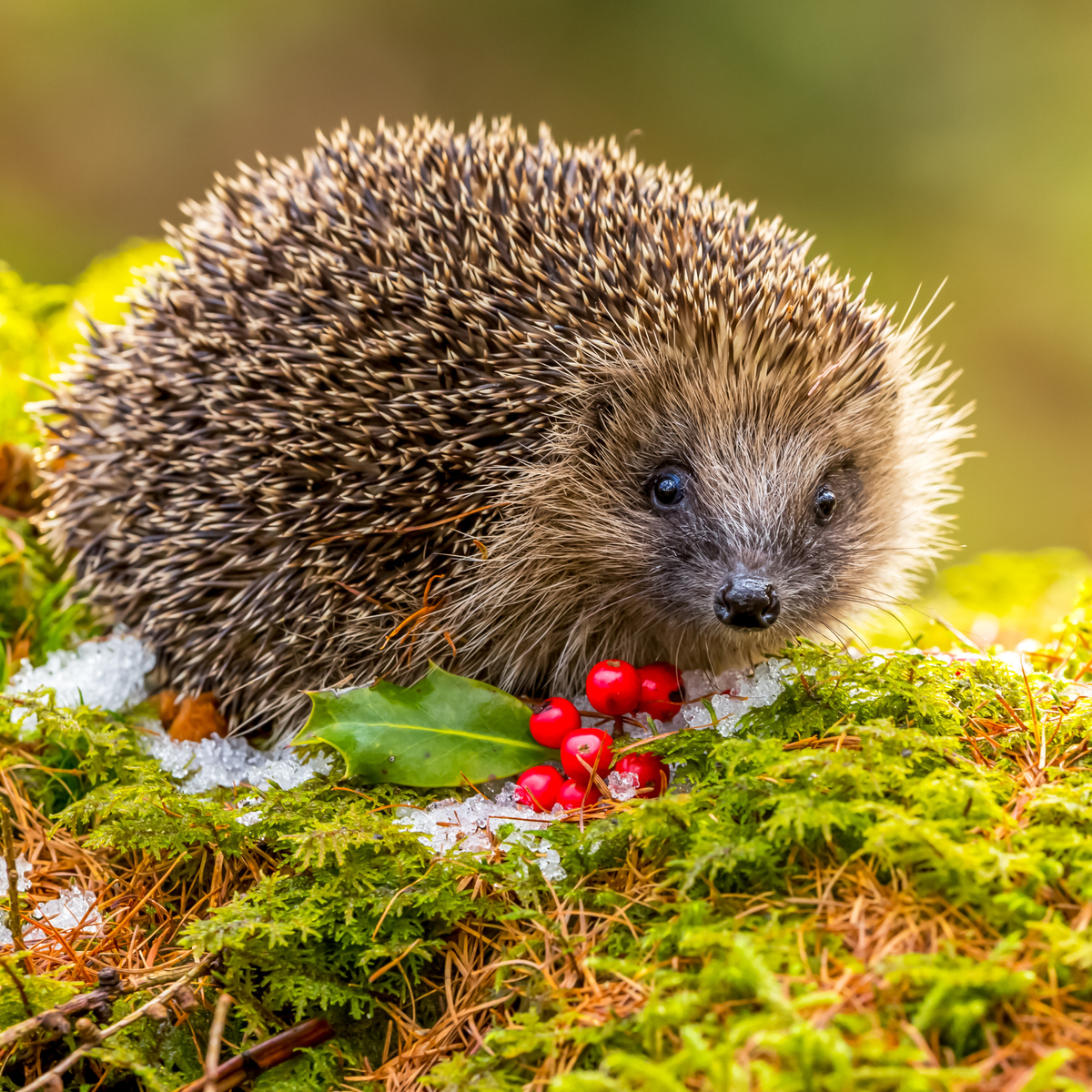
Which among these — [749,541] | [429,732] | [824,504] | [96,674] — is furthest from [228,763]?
[824,504]

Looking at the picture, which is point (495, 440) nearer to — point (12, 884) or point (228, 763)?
point (228, 763)

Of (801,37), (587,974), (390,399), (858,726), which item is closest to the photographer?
(587,974)

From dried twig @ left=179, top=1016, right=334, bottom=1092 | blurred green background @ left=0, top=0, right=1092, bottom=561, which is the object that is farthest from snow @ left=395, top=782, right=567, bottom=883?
blurred green background @ left=0, top=0, right=1092, bottom=561

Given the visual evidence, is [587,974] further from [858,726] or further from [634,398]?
[634,398]

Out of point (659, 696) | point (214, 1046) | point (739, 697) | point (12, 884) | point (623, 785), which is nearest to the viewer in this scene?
point (214, 1046)

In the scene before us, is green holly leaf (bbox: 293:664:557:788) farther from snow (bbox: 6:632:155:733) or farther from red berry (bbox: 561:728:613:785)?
snow (bbox: 6:632:155:733)

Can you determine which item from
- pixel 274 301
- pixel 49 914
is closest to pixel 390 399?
pixel 274 301
